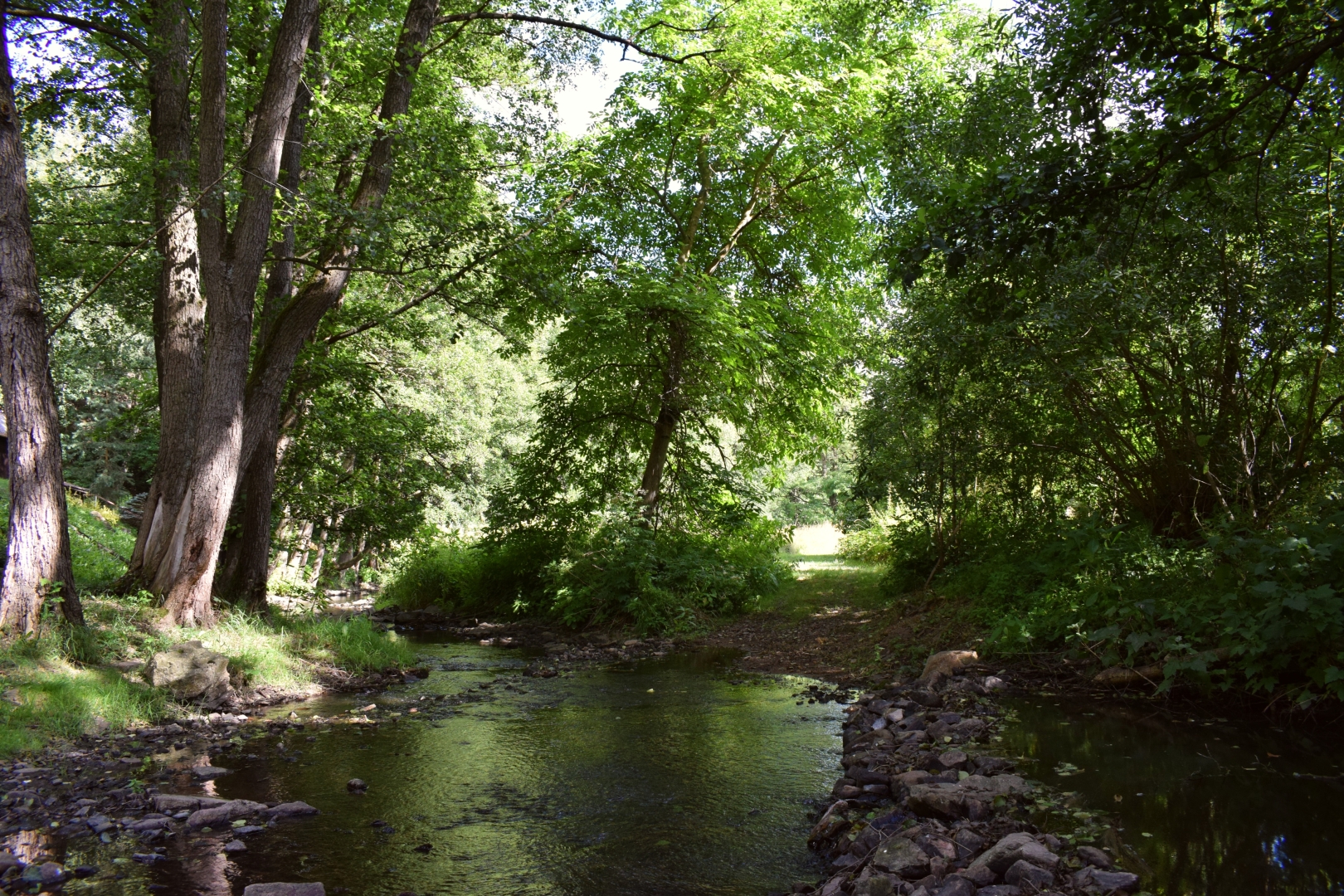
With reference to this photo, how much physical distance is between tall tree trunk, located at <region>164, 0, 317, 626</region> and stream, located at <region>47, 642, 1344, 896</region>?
2.10 m

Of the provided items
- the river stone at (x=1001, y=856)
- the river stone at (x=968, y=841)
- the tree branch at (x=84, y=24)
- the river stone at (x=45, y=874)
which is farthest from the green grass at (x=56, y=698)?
the river stone at (x=1001, y=856)

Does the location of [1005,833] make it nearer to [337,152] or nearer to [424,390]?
[337,152]

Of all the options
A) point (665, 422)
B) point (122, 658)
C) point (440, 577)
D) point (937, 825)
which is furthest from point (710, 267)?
point (937, 825)

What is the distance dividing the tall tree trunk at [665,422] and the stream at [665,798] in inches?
322

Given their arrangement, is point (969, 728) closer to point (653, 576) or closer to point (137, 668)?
point (137, 668)

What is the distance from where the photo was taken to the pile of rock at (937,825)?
3.43 m

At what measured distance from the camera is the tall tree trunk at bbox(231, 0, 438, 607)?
1016cm

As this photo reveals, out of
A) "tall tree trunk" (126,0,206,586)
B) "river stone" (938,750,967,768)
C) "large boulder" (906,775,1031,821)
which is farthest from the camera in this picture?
"tall tree trunk" (126,0,206,586)

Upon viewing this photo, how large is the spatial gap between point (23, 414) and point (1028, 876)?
797 cm

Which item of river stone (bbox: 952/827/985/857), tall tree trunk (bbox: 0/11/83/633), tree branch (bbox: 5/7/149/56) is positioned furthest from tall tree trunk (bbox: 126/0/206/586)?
river stone (bbox: 952/827/985/857)

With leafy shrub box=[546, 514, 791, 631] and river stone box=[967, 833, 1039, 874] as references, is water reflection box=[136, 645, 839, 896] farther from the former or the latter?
leafy shrub box=[546, 514, 791, 631]

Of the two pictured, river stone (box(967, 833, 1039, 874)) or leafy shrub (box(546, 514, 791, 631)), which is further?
leafy shrub (box(546, 514, 791, 631))

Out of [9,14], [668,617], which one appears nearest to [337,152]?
[9,14]

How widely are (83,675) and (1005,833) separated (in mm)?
7021
